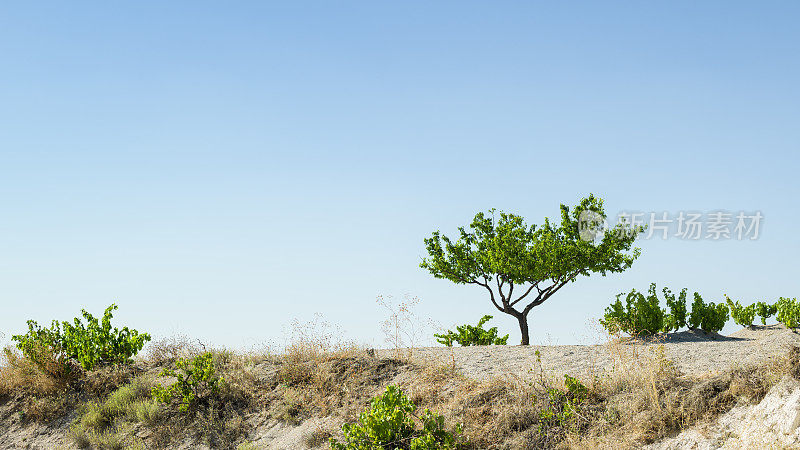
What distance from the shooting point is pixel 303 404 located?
31.6 feet

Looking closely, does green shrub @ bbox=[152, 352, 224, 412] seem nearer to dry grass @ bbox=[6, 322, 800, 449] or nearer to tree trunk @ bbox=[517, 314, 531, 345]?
dry grass @ bbox=[6, 322, 800, 449]

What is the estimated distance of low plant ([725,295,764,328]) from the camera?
20.7 meters

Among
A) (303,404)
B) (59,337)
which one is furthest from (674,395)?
(59,337)

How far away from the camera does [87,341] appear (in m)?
12.3

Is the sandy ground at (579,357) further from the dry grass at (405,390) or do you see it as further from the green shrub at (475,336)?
the green shrub at (475,336)

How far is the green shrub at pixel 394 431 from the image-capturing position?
285 inches

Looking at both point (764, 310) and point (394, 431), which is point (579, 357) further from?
point (764, 310)

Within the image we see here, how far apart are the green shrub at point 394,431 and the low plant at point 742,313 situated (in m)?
17.4

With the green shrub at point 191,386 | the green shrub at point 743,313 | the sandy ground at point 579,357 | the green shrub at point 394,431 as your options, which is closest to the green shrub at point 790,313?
the green shrub at point 743,313

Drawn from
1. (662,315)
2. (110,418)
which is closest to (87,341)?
(110,418)

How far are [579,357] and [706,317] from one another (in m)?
11.1

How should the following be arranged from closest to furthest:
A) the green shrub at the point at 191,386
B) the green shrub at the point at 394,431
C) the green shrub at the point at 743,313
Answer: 1. the green shrub at the point at 394,431
2. the green shrub at the point at 191,386
3. the green shrub at the point at 743,313

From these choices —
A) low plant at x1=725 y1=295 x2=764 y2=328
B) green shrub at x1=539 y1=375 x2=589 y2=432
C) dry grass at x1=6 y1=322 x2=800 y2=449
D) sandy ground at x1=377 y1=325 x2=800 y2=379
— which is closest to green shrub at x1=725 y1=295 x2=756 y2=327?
low plant at x1=725 y1=295 x2=764 y2=328

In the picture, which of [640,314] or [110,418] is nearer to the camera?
[110,418]
